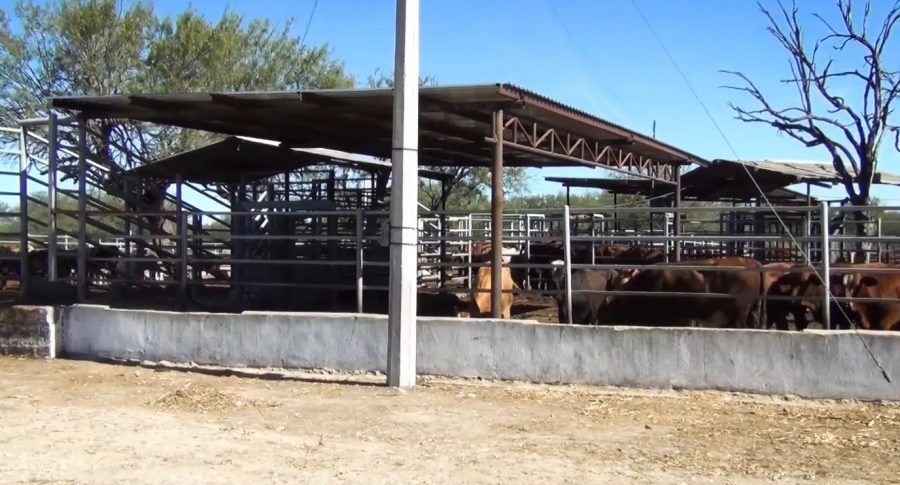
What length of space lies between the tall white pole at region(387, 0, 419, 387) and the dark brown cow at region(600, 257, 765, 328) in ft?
11.1

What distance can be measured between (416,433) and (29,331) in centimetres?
691

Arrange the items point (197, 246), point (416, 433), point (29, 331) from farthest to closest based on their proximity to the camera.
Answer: point (197, 246) < point (29, 331) < point (416, 433)

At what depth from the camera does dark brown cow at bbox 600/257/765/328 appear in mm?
11391

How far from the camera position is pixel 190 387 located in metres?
9.84

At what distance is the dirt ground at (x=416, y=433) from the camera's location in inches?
258

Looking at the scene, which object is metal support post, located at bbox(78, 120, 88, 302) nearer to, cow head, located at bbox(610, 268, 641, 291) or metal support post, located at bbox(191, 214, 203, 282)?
metal support post, located at bbox(191, 214, 203, 282)

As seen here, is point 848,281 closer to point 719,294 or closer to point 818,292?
point 818,292

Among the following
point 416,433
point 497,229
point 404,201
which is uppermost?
point 404,201

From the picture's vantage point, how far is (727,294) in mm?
10609

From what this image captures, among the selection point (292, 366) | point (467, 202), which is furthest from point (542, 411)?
point (467, 202)

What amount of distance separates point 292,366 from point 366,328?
3.67ft

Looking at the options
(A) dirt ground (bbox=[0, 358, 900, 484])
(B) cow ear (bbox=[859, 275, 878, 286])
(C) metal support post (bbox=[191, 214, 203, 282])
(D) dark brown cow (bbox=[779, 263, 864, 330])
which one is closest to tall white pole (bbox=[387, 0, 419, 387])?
(A) dirt ground (bbox=[0, 358, 900, 484])

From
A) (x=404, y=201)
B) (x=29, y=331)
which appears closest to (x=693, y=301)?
(x=404, y=201)

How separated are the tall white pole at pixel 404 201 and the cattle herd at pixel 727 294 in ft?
5.22
